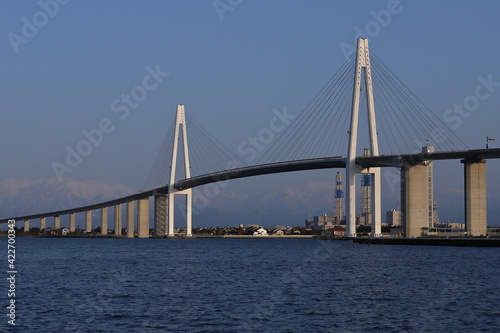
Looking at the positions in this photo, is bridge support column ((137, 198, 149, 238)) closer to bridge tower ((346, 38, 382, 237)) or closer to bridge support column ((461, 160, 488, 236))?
bridge tower ((346, 38, 382, 237))

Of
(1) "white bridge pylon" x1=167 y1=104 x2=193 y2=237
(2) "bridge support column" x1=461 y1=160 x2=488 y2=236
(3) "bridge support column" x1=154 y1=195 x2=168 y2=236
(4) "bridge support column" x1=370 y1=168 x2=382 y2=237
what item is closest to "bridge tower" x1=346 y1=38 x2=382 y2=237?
(4) "bridge support column" x1=370 y1=168 x2=382 y2=237

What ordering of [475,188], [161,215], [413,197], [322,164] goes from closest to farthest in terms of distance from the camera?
[475,188] → [413,197] → [322,164] → [161,215]

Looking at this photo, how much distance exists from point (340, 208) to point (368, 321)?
148625mm

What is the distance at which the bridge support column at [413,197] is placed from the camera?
220ft

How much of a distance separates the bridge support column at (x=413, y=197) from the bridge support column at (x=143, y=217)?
1897 inches

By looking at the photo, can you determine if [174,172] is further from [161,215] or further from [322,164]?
[322,164]

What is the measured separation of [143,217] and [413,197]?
172 ft

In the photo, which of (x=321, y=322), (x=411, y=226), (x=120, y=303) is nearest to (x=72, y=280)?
(x=120, y=303)

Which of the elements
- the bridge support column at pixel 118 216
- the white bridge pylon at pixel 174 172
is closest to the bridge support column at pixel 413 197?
the white bridge pylon at pixel 174 172

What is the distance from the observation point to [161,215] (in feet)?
348

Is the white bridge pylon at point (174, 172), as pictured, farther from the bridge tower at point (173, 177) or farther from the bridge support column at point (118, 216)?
the bridge support column at point (118, 216)

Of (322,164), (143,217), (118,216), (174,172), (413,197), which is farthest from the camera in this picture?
(118,216)

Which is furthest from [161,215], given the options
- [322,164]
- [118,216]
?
[322,164]

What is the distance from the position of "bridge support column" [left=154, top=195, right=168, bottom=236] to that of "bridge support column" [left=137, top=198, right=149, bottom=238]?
2.70 m
